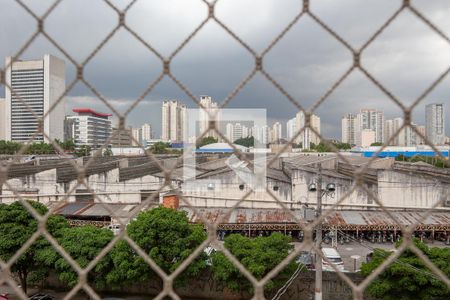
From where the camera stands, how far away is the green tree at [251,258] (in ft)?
12.2

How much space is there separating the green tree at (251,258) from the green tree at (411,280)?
31.7 inches

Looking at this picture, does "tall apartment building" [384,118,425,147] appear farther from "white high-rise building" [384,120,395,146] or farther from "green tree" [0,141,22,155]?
"green tree" [0,141,22,155]

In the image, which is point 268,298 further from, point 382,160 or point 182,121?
point 382,160

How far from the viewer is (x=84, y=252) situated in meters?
3.96

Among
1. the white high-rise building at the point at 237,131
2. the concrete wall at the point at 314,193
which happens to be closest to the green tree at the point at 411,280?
the white high-rise building at the point at 237,131

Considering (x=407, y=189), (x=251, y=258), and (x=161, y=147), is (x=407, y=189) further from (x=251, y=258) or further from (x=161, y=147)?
(x=161, y=147)

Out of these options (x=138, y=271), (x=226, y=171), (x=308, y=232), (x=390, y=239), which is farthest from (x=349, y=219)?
(x=308, y=232)

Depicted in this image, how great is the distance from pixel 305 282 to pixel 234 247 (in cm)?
103

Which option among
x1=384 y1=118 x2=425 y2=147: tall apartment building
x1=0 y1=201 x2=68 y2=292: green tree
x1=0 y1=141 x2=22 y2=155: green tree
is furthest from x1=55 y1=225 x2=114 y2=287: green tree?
x1=0 y1=141 x2=22 y2=155: green tree

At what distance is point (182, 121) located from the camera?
1.47 metres

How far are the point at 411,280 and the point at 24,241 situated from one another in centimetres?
373

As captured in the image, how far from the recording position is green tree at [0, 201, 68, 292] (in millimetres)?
3996

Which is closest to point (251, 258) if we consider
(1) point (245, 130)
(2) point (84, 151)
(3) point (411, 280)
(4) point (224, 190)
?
(3) point (411, 280)

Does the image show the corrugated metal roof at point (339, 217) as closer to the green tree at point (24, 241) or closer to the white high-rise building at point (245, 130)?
the green tree at point (24, 241)
